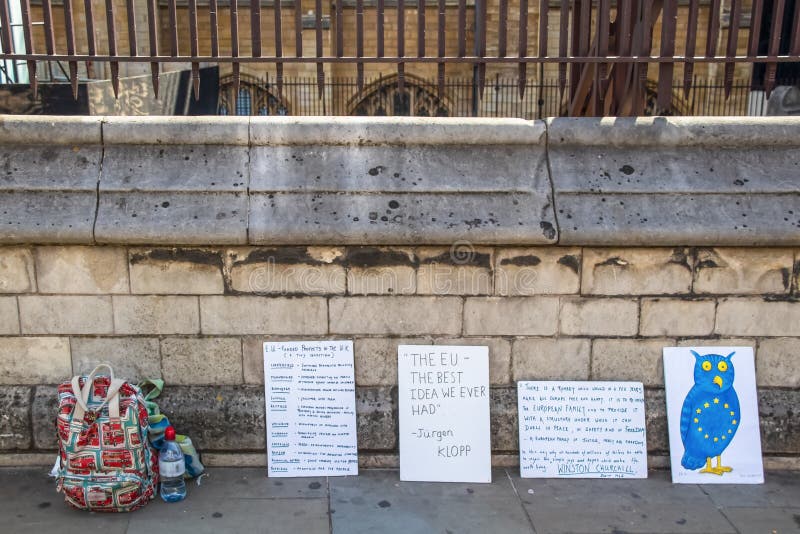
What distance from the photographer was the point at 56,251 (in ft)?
12.6

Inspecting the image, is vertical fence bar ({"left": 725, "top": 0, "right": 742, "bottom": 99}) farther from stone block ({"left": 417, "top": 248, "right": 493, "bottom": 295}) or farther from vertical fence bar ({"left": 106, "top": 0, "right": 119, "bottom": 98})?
vertical fence bar ({"left": 106, "top": 0, "right": 119, "bottom": 98})

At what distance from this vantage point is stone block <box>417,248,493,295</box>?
387 cm

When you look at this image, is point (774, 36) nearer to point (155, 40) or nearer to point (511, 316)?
point (511, 316)

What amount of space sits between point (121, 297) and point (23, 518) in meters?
1.28

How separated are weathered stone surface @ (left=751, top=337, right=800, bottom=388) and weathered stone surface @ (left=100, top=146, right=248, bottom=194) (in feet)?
10.9

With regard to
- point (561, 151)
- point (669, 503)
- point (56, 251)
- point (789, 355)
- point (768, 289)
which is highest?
point (561, 151)

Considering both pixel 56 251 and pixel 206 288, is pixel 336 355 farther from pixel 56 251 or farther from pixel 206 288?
pixel 56 251

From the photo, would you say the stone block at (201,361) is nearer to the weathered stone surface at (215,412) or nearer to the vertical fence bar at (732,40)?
the weathered stone surface at (215,412)

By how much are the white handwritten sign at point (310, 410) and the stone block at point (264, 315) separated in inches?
4.4

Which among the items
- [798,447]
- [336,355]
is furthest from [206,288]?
[798,447]

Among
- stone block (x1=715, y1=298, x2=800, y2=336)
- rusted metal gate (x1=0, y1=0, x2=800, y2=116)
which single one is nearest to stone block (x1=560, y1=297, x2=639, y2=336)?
stone block (x1=715, y1=298, x2=800, y2=336)

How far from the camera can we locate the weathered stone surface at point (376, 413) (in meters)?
4.03

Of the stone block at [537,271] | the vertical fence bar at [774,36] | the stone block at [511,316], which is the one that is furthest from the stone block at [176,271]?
the vertical fence bar at [774,36]

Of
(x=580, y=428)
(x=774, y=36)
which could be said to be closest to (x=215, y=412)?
(x=580, y=428)
